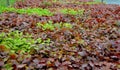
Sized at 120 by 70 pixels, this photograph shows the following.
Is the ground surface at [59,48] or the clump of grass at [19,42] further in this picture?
the clump of grass at [19,42]

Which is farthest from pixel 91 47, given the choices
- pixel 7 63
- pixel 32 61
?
pixel 7 63

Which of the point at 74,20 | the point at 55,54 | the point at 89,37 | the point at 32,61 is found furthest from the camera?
the point at 74,20

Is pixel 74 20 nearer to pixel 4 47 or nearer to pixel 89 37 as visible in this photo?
pixel 89 37

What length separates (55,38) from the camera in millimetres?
6695

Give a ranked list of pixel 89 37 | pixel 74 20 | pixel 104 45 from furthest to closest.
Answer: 1. pixel 74 20
2. pixel 89 37
3. pixel 104 45

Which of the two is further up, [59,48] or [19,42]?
[19,42]

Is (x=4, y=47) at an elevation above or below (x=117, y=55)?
above

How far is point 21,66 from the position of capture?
471 centimetres

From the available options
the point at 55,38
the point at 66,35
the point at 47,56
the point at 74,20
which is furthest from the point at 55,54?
the point at 74,20

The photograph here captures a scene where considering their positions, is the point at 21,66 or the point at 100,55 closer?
the point at 21,66

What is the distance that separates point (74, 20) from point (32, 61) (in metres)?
4.64

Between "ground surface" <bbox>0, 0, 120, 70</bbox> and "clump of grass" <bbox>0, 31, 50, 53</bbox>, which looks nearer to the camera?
"ground surface" <bbox>0, 0, 120, 70</bbox>

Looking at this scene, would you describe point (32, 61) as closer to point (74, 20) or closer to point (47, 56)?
point (47, 56)

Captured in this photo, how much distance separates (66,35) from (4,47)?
7.08ft
